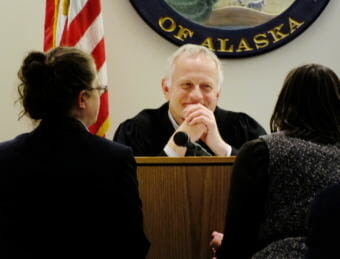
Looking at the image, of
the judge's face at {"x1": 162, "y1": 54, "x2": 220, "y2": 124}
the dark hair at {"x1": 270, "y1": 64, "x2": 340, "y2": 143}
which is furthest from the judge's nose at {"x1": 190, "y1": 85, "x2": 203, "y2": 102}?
the dark hair at {"x1": 270, "y1": 64, "x2": 340, "y2": 143}

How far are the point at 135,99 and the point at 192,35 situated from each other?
61cm

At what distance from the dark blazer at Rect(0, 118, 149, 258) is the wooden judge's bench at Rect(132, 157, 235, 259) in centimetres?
42

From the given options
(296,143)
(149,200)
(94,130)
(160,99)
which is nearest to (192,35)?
(160,99)

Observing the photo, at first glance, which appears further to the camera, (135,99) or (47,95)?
(135,99)

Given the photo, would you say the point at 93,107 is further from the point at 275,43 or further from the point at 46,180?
the point at 275,43

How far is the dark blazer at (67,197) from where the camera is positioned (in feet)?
5.73

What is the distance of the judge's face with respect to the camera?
10.6ft

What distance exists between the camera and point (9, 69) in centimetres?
414

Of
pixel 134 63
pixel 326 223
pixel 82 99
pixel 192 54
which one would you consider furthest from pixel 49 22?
pixel 326 223

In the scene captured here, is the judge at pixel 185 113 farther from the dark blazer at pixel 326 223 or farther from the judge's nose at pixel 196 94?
the dark blazer at pixel 326 223

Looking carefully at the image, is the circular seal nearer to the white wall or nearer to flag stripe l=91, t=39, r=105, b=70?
the white wall

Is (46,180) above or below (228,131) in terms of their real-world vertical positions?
below

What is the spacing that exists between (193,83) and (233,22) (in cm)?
124

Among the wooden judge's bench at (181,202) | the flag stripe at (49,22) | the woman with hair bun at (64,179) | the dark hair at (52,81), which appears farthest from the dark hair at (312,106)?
the flag stripe at (49,22)
